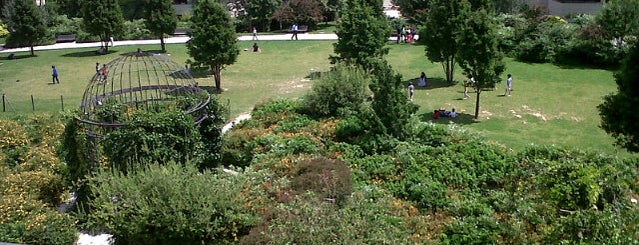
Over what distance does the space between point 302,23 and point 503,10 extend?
15017mm

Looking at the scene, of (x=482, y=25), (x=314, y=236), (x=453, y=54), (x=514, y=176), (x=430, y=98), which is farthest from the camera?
(x=453, y=54)

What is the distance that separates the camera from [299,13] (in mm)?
46938

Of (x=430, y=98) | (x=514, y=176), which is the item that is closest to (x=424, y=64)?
(x=430, y=98)

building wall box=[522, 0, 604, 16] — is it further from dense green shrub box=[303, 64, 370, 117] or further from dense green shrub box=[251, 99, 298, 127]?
dense green shrub box=[251, 99, 298, 127]

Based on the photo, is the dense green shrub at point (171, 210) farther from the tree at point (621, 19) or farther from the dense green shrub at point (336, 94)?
the tree at point (621, 19)

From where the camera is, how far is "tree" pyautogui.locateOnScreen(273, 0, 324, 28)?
4684cm

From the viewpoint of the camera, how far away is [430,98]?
27.8 meters

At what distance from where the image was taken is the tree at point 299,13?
46.8 meters

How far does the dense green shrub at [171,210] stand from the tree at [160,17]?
29.5 m

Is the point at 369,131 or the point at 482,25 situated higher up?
the point at 482,25

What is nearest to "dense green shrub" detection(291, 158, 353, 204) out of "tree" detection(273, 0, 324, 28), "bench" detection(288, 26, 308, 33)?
"bench" detection(288, 26, 308, 33)

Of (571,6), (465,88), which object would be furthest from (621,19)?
(571,6)

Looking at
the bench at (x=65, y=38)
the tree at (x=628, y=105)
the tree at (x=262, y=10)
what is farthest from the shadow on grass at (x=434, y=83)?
the bench at (x=65, y=38)

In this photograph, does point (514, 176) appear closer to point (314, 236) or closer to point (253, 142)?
point (314, 236)
